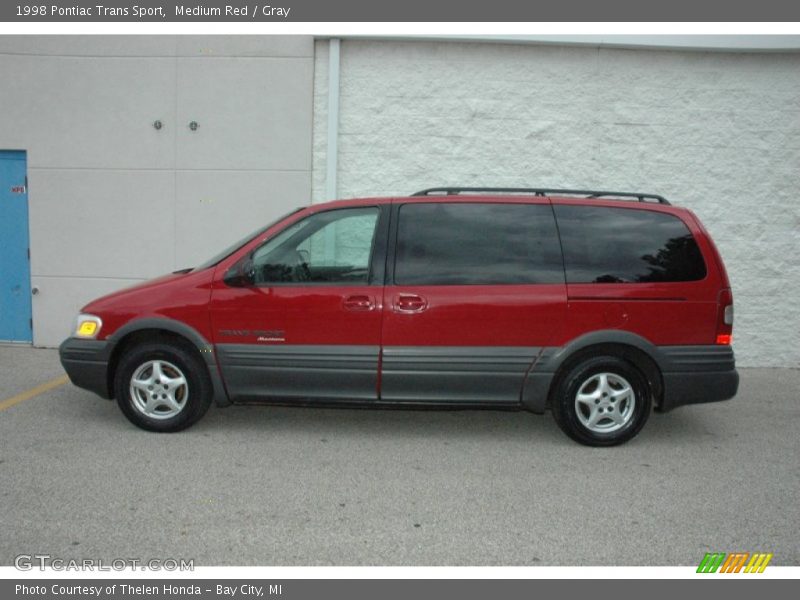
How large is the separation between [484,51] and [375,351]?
4573 millimetres

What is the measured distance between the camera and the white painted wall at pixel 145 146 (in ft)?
25.2

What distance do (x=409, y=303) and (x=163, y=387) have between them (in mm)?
1960

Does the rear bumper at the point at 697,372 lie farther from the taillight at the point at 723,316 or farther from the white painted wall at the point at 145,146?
the white painted wall at the point at 145,146

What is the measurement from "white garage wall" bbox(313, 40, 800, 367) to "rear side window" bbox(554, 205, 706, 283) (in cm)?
303

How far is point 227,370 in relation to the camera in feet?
15.8

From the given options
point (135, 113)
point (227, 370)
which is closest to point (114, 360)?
point (227, 370)

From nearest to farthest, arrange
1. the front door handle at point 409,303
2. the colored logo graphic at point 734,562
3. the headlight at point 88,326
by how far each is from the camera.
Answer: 1. the colored logo graphic at point 734,562
2. the front door handle at point 409,303
3. the headlight at point 88,326

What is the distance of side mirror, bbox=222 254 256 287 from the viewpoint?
4.73 meters

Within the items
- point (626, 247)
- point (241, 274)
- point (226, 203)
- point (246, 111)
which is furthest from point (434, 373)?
point (246, 111)

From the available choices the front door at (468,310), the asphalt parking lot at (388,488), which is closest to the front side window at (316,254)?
the front door at (468,310)

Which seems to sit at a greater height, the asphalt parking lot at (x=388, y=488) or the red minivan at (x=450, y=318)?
the red minivan at (x=450, y=318)

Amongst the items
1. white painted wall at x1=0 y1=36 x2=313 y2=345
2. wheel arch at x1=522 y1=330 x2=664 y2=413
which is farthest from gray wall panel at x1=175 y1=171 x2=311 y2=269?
wheel arch at x1=522 y1=330 x2=664 y2=413

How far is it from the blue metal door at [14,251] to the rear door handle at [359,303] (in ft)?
17.7

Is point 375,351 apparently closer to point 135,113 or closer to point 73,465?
point 73,465
